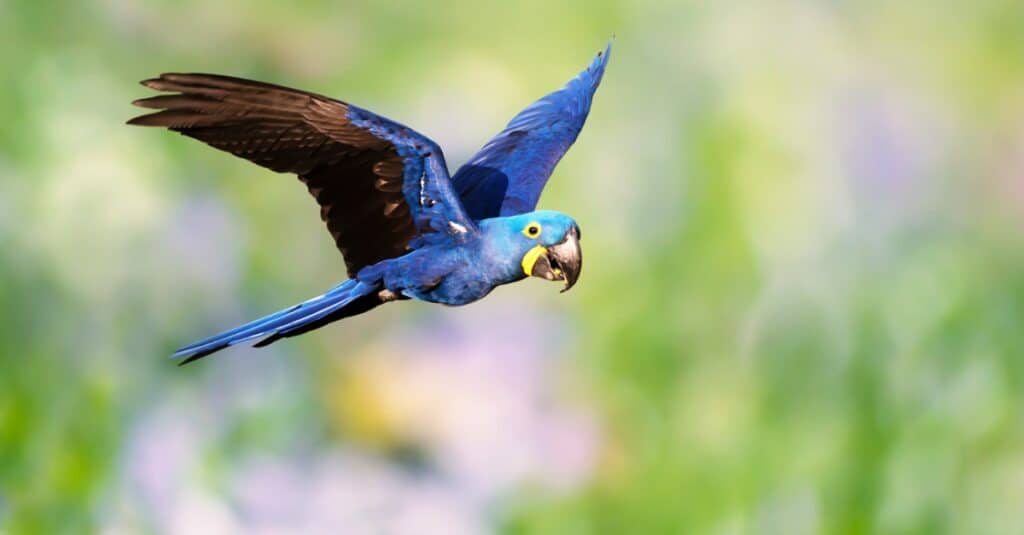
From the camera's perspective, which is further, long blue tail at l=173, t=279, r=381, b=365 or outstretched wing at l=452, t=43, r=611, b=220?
outstretched wing at l=452, t=43, r=611, b=220

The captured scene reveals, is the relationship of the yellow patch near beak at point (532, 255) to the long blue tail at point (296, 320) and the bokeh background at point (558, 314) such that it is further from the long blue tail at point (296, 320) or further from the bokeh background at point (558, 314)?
the bokeh background at point (558, 314)

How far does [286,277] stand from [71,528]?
6.71 feet

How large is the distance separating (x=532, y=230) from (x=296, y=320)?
2.52 ft

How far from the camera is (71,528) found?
26.8 feet

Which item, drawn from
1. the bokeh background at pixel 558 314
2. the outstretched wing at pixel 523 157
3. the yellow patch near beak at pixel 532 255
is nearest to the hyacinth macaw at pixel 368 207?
the yellow patch near beak at pixel 532 255

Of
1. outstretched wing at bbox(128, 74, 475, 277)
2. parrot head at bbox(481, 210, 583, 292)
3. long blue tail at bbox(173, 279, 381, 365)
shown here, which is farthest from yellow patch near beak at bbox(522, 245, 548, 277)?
long blue tail at bbox(173, 279, 381, 365)

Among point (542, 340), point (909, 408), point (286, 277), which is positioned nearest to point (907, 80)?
point (909, 408)

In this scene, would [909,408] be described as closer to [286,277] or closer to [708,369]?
[708,369]

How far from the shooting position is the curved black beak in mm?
3953

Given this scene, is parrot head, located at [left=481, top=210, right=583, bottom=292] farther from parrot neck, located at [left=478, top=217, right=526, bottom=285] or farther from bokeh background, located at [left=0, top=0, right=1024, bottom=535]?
bokeh background, located at [left=0, top=0, right=1024, bottom=535]

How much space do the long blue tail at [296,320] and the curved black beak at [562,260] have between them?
1.90ft

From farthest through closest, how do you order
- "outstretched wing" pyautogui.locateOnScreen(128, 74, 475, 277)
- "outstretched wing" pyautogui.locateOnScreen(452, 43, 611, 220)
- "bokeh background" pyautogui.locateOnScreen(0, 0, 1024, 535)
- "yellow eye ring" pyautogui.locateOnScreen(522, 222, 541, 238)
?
1. "bokeh background" pyautogui.locateOnScreen(0, 0, 1024, 535)
2. "outstretched wing" pyautogui.locateOnScreen(452, 43, 611, 220)
3. "yellow eye ring" pyautogui.locateOnScreen(522, 222, 541, 238)
4. "outstretched wing" pyautogui.locateOnScreen(128, 74, 475, 277)

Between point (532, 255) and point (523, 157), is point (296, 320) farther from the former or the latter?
point (523, 157)

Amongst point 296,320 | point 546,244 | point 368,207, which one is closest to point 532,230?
point 546,244
